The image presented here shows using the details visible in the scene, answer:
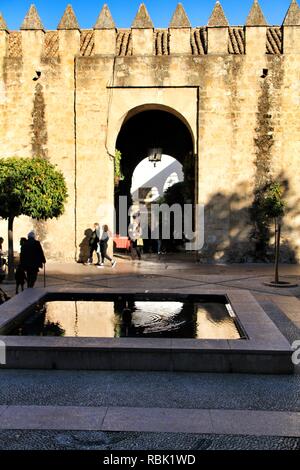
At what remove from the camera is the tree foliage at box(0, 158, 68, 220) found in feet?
35.6

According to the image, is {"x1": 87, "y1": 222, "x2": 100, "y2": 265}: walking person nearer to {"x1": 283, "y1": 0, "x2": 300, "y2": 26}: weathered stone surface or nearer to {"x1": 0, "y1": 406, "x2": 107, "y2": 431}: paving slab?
{"x1": 283, "y1": 0, "x2": 300, "y2": 26}: weathered stone surface

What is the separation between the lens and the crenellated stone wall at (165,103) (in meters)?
15.6

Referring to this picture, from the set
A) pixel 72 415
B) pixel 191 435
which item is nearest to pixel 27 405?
pixel 72 415

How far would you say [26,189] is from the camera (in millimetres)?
11016

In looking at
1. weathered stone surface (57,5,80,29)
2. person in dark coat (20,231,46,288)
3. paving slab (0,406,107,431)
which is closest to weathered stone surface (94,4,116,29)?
weathered stone surface (57,5,80,29)

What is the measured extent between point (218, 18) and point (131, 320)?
11.9m

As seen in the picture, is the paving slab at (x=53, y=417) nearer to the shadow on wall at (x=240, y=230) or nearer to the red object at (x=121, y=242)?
the shadow on wall at (x=240, y=230)

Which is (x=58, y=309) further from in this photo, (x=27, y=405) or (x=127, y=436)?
(x=127, y=436)

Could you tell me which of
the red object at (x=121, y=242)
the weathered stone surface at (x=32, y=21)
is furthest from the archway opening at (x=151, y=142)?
the weathered stone surface at (x=32, y=21)

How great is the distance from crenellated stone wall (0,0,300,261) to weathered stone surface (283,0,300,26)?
31 millimetres

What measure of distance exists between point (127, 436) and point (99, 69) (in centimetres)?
1389

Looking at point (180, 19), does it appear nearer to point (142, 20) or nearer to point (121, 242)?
point (142, 20)

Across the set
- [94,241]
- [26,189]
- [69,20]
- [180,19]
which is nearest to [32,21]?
[69,20]

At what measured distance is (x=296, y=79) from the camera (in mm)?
15594
